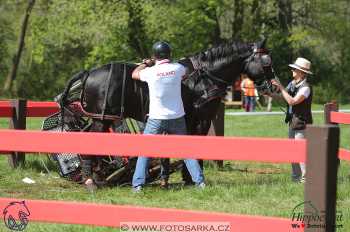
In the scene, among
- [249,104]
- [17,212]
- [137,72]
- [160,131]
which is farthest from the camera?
[249,104]

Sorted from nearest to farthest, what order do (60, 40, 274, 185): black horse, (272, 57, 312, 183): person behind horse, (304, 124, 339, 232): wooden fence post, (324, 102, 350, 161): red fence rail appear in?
(304, 124, 339, 232): wooden fence post, (60, 40, 274, 185): black horse, (272, 57, 312, 183): person behind horse, (324, 102, 350, 161): red fence rail

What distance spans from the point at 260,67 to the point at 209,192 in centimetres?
250

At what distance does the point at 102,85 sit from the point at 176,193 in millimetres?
1951

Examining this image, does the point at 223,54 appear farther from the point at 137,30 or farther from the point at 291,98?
the point at 137,30

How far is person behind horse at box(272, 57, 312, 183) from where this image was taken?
964 cm

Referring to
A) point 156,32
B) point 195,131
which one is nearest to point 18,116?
point 195,131

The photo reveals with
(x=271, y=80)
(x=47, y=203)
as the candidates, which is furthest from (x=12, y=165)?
(x=47, y=203)

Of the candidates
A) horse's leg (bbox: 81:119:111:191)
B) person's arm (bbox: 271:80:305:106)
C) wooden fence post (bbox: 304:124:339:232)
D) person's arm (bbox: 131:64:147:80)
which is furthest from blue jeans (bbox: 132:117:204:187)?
wooden fence post (bbox: 304:124:339:232)

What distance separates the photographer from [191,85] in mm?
9883

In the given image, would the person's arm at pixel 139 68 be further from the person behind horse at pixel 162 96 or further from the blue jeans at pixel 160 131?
the blue jeans at pixel 160 131

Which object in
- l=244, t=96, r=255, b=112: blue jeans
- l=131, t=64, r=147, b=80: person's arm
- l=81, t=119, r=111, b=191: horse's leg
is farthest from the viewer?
l=244, t=96, r=255, b=112: blue jeans

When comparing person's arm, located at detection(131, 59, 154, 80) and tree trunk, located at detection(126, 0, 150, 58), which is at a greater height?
person's arm, located at detection(131, 59, 154, 80)

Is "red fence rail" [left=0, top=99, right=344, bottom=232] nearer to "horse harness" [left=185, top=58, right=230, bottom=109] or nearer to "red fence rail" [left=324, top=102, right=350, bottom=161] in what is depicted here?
"horse harness" [left=185, top=58, right=230, bottom=109]

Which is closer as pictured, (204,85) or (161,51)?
(161,51)
